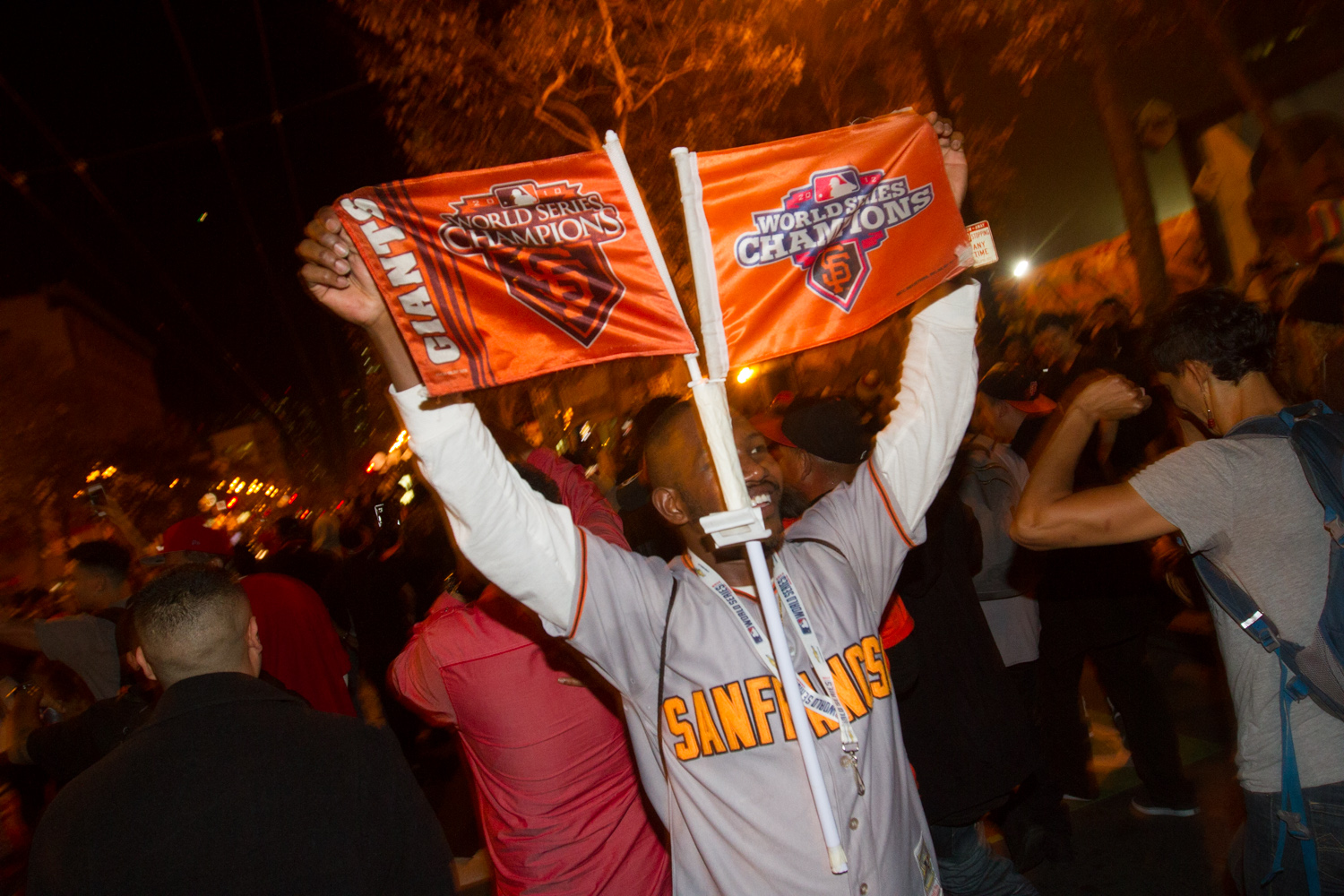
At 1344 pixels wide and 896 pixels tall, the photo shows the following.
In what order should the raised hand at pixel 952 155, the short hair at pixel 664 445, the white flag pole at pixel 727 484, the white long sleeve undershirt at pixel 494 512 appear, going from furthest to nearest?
the raised hand at pixel 952 155 → the short hair at pixel 664 445 → the white flag pole at pixel 727 484 → the white long sleeve undershirt at pixel 494 512

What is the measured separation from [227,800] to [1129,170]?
491 inches

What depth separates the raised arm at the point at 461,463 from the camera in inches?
80.0

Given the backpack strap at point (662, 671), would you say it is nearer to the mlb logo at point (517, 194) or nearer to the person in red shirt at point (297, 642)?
the mlb logo at point (517, 194)

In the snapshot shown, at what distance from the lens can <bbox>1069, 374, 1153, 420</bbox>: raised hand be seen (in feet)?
9.62

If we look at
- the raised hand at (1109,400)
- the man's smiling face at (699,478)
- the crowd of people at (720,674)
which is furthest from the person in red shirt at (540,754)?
the raised hand at (1109,400)

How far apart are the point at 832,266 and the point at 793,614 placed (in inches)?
40.3

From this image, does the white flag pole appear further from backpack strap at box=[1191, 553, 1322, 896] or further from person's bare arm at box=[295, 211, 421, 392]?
backpack strap at box=[1191, 553, 1322, 896]

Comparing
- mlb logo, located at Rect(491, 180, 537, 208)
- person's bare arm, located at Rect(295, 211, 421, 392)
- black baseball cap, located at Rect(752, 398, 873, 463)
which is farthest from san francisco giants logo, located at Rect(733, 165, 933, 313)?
black baseball cap, located at Rect(752, 398, 873, 463)

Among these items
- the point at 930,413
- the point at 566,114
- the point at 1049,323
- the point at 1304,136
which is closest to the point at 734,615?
the point at 930,413

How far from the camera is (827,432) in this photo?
152 inches

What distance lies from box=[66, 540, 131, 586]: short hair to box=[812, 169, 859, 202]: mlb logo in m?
4.53

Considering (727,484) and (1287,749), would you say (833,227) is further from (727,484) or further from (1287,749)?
(1287,749)

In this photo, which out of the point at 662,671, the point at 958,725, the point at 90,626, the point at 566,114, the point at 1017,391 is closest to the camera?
the point at 662,671

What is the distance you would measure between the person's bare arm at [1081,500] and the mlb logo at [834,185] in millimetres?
1075
